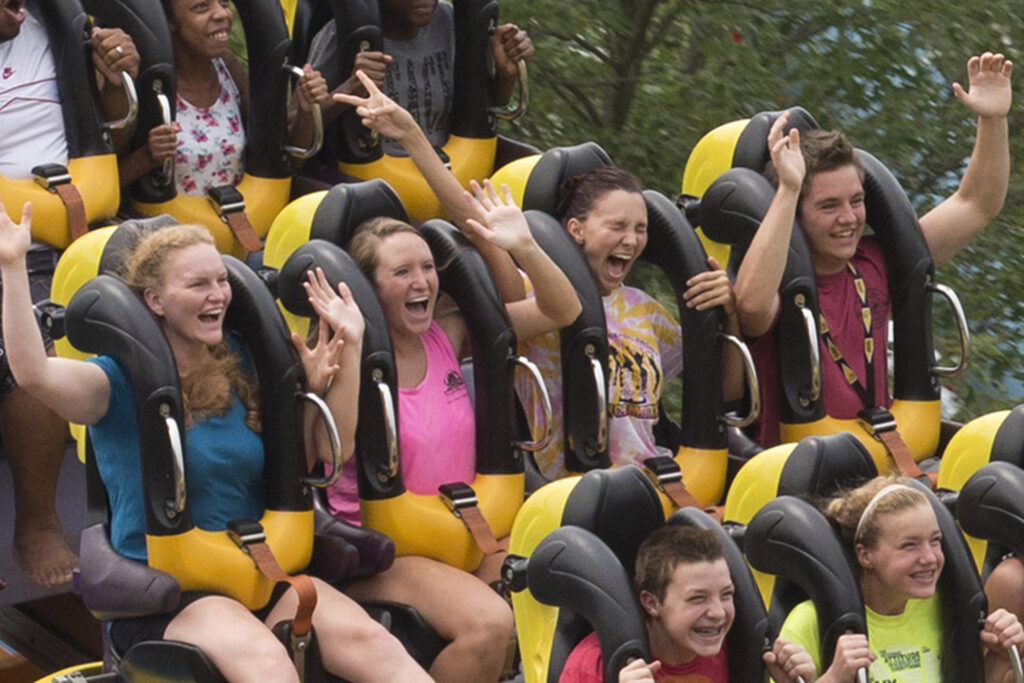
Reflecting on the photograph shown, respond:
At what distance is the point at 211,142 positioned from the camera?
5797 mm

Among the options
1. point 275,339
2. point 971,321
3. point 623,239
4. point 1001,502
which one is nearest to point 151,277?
point 275,339

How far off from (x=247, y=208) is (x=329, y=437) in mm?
1491

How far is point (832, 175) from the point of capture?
17.3ft

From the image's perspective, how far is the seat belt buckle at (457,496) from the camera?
4.73 meters

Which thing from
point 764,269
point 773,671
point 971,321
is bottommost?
point 971,321

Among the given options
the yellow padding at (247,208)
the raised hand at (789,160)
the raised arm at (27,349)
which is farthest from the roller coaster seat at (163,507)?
the raised hand at (789,160)

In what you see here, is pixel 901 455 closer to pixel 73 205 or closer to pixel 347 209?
pixel 347 209

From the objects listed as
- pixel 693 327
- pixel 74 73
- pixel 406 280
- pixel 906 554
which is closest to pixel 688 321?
pixel 693 327

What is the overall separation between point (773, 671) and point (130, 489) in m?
1.29

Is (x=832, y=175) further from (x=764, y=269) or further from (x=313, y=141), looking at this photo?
(x=313, y=141)

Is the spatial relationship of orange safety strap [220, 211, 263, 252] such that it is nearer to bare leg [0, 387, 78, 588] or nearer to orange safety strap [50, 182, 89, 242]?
orange safety strap [50, 182, 89, 242]

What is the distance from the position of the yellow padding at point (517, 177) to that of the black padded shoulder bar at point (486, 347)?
399 mm

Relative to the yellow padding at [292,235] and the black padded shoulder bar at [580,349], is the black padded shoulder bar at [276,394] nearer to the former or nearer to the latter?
the yellow padding at [292,235]

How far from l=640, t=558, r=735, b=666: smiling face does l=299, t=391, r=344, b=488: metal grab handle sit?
0.74m
